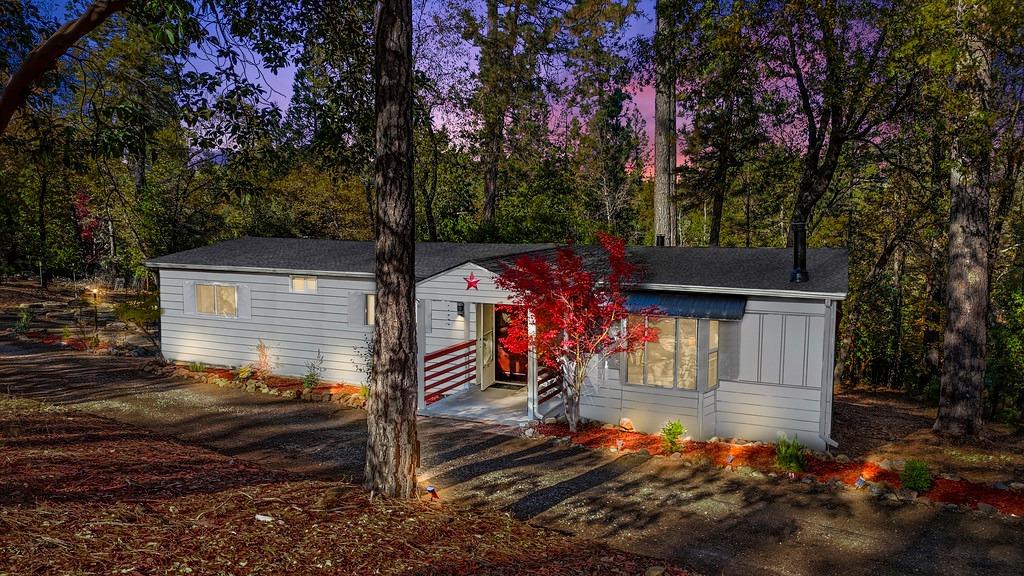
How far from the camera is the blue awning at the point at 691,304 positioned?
10953 mm

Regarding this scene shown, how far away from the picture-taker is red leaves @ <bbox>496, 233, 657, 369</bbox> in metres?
11.0

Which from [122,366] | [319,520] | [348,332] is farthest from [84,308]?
[319,520]

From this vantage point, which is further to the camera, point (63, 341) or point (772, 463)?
point (63, 341)

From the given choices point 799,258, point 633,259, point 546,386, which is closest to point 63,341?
point 546,386

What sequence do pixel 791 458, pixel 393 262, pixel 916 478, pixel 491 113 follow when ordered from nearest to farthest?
pixel 393 262 < pixel 916 478 < pixel 791 458 < pixel 491 113

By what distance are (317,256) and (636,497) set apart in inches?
434

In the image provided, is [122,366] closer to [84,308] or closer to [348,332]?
[348,332]

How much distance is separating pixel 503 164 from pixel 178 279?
1420 centimetres

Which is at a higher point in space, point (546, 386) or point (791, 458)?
point (546, 386)

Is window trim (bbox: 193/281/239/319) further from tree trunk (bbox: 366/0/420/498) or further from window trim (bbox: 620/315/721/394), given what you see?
tree trunk (bbox: 366/0/420/498)

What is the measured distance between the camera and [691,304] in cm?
1127

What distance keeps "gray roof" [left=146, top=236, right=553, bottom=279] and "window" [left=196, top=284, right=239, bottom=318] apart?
661 mm

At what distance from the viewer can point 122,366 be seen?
16.7 metres

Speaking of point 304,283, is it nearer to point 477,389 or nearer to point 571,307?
point 477,389
